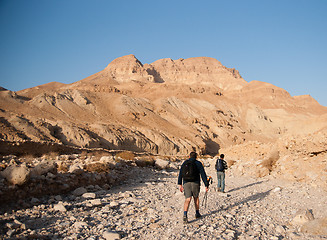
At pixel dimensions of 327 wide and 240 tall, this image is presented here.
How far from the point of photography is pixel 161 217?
20.1 feet

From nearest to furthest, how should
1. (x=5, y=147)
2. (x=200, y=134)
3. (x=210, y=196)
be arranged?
(x=210, y=196) → (x=5, y=147) → (x=200, y=134)

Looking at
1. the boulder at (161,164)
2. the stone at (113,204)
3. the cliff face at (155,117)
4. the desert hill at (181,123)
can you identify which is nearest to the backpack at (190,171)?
the stone at (113,204)

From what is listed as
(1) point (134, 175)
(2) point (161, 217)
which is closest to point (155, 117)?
(1) point (134, 175)

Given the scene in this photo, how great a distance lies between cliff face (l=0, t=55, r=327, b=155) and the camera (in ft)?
89.8

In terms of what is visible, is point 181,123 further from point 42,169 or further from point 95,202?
point 95,202

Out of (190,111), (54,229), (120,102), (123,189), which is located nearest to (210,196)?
(123,189)

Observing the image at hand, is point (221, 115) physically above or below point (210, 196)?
above

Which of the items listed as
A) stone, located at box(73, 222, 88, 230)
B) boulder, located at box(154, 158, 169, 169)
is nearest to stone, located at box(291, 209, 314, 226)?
stone, located at box(73, 222, 88, 230)

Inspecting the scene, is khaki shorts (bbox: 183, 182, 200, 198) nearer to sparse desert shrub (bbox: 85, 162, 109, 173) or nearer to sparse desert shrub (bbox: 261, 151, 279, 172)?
sparse desert shrub (bbox: 85, 162, 109, 173)

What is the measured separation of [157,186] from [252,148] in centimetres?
1154

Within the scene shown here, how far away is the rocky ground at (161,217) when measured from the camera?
5004 mm

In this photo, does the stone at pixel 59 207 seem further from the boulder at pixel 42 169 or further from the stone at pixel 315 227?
the stone at pixel 315 227

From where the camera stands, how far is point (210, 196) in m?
8.48

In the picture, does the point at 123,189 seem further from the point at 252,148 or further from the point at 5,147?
the point at 252,148
